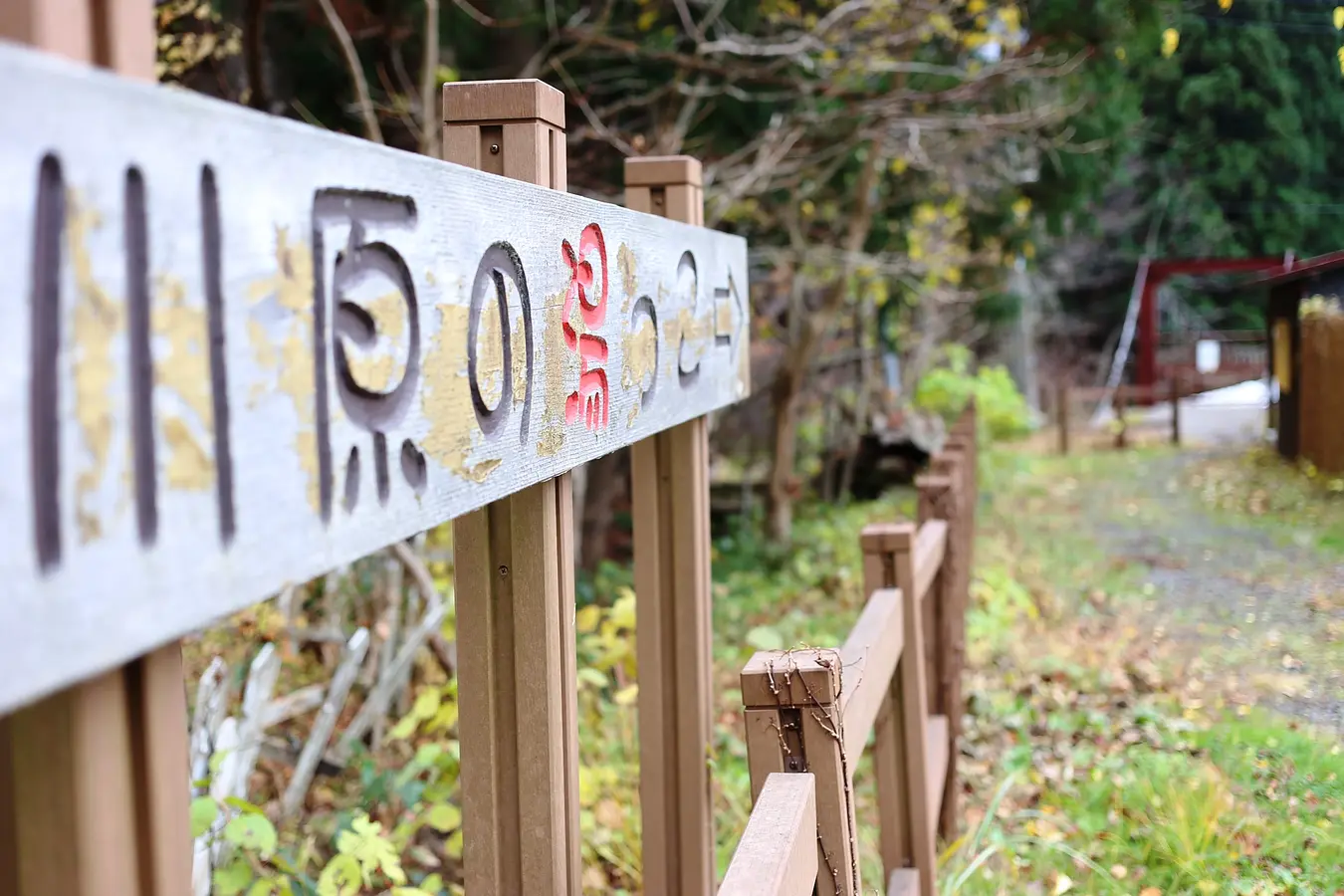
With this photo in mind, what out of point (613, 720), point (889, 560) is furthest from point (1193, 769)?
point (613, 720)

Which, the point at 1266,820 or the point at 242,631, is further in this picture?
the point at 242,631

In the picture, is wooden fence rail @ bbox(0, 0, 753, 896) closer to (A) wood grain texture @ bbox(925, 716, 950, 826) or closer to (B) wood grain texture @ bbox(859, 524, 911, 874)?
(B) wood grain texture @ bbox(859, 524, 911, 874)

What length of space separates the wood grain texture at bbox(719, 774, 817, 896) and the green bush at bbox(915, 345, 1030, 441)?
43.5ft

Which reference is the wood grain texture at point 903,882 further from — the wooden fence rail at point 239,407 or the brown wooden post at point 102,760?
the brown wooden post at point 102,760

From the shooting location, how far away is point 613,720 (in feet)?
14.4

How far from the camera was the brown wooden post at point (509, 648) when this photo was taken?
1460 mm

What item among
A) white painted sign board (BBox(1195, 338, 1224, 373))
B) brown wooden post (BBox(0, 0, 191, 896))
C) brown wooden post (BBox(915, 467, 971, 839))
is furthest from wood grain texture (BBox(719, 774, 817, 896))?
white painted sign board (BBox(1195, 338, 1224, 373))

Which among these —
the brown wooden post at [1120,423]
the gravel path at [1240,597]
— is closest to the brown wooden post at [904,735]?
the gravel path at [1240,597]

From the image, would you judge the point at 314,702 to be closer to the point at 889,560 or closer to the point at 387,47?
the point at 889,560

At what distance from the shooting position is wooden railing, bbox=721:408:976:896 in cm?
142

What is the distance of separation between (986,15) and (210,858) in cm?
630

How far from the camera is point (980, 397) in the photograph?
646 inches

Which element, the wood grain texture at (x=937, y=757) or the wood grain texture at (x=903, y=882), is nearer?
the wood grain texture at (x=903, y=882)

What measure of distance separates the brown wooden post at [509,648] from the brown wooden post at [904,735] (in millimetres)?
1383
